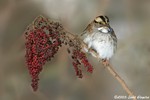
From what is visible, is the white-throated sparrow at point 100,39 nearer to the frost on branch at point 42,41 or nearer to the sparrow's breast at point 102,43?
the sparrow's breast at point 102,43

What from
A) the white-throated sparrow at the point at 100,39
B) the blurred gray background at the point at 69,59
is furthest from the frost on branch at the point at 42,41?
the blurred gray background at the point at 69,59

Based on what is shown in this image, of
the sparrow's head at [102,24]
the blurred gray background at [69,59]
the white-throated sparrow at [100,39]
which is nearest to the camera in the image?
the sparrow's head at [102,24]

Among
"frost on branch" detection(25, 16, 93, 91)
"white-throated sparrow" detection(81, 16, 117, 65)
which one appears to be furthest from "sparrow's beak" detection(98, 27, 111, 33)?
"frost on branch" detection(25, 16, 93, 91)

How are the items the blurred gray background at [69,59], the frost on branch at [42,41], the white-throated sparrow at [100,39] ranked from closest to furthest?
the frost on branch at [42,41]
the white-throated sparrow at [100,39]
the blurred gray background at [69,59]

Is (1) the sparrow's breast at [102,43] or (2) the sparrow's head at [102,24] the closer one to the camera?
(2) the sparrow's head at [102,24]

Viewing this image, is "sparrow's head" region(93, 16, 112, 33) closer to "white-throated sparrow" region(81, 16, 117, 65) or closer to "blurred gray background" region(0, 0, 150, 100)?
"white-throated sparrow" region(81, 16, 117, 65)

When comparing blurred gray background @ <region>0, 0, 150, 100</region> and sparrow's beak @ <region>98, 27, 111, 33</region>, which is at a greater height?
blurred gray background @ <region>0, 0, 150, 100</region>

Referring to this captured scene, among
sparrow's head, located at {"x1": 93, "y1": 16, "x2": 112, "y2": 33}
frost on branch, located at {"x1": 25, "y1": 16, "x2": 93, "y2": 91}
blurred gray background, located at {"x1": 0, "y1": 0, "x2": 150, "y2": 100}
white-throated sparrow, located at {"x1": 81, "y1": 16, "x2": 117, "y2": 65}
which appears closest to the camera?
frost on branch, located at {"x1": 25, "y1": 16, "x2": 93, "y2": 91}

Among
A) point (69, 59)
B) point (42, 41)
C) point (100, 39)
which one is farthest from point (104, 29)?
point (42, 41)
